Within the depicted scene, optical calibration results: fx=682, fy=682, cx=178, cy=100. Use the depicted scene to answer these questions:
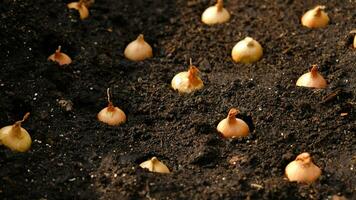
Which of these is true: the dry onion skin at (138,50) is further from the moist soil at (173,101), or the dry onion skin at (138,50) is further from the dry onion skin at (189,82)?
the dry onion skin at (189,82)

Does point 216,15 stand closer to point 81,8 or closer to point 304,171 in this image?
point 81,8

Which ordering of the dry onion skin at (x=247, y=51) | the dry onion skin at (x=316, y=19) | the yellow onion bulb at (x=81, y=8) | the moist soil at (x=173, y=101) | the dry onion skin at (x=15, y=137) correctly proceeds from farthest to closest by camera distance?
the yellow onion bulb at (x=81, y=8)
the dry onion skin at (x=316, y=19)
the dry onion skin at (x=247, y=51)
the dry onion skin at (x=15, y=137)
the moist soil at (x=173, y=101)

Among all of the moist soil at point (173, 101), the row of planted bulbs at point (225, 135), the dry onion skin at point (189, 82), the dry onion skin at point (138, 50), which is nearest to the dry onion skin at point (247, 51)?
the moist soil at point (173, 101)

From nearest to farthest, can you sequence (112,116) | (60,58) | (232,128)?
(232,128) → (112,116) → (60,58)

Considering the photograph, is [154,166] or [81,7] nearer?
[154,166]

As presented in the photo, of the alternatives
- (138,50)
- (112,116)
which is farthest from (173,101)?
(138,50)

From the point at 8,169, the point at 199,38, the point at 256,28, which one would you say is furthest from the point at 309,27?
the point at 8,169

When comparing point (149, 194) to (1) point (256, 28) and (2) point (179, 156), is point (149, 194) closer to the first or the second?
(2) point (179, 156)
